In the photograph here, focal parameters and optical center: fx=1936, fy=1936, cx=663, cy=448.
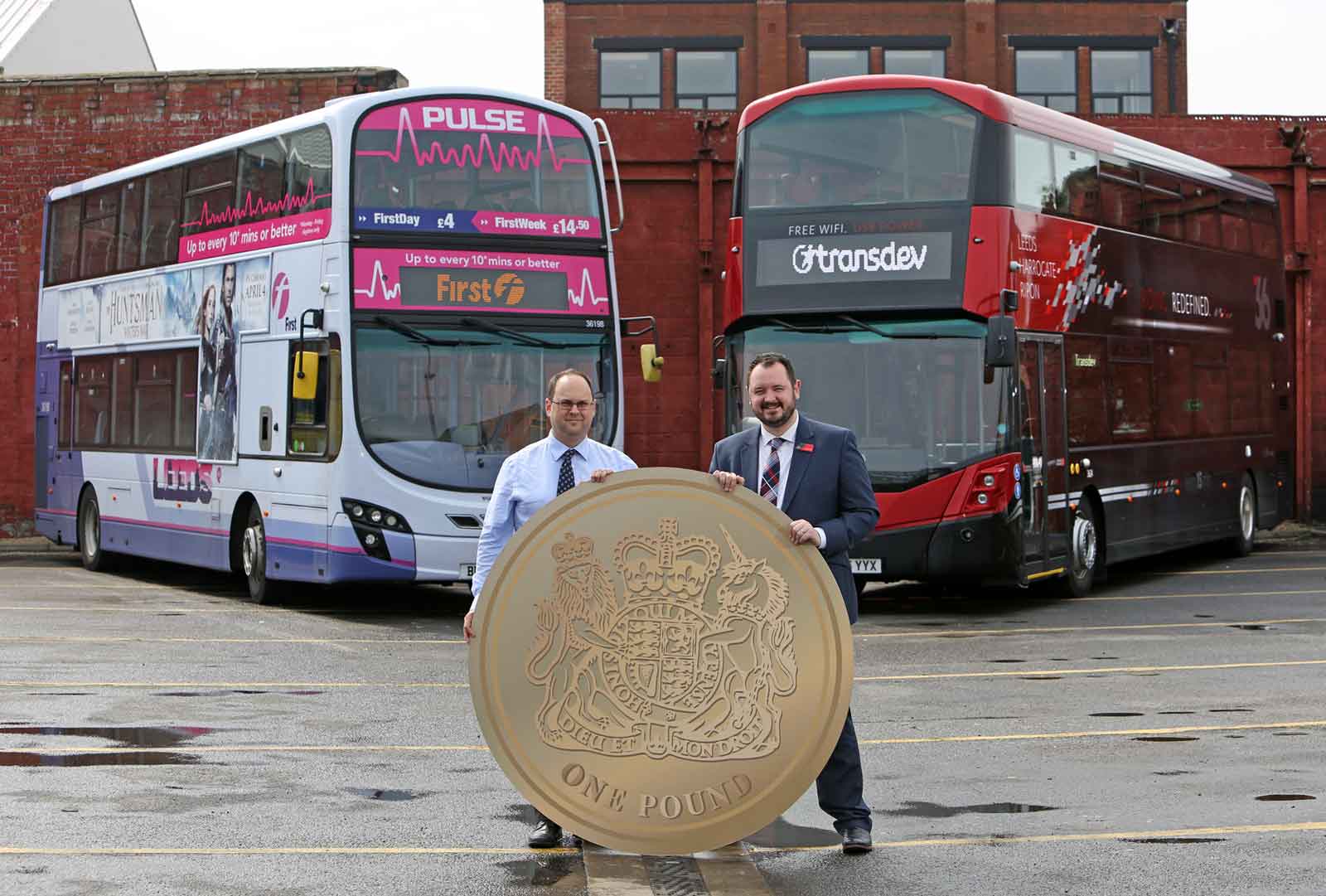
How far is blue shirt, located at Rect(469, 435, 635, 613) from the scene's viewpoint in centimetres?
727

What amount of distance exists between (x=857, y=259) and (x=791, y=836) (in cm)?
970

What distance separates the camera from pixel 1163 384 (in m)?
20.3

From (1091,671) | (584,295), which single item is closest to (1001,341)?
(584,295)

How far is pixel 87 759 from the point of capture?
30.0 feet

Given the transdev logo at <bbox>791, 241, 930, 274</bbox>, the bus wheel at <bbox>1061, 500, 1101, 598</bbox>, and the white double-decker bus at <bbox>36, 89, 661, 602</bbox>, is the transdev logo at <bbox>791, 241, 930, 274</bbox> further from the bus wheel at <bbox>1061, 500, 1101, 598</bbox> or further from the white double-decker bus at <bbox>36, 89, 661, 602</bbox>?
the bus wheel at <bbox>1061, 500, 1101, 598</bbox>

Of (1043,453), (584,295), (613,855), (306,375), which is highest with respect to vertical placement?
(584,295)

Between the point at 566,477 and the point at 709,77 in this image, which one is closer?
the point at 566,477

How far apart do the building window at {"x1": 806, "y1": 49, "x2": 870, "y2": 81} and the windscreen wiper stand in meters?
29.0

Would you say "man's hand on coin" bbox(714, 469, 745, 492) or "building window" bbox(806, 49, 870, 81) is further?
"building window" bbox(806, 49, 870, 81)

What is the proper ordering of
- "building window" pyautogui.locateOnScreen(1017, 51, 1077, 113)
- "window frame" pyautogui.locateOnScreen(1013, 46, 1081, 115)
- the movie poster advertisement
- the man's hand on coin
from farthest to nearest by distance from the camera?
1. "building window" pyautogui.locateOnScreen(1017, 51, 1077, 113)
2. "window frame" pyautogui.locateOnScreen(1013, 46, 1081, 115)
3. the movie poster advertisement
4. the man's hand on coin

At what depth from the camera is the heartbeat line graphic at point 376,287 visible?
16156 millimetres

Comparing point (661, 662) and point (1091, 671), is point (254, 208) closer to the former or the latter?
point (1091, 671)

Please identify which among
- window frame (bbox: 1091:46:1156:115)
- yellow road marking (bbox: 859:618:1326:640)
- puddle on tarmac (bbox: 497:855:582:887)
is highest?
window frame (bbox: 1091:46:1156:115)

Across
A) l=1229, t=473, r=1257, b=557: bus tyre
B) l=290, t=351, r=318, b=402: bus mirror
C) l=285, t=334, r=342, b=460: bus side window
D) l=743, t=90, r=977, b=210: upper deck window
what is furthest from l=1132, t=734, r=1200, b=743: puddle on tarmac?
l=1229, t=473, r=1257, b=557: bus tyre
